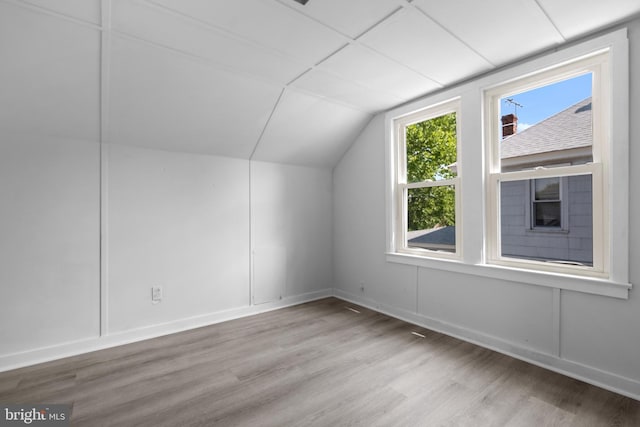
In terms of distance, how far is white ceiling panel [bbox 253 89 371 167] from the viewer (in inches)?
125

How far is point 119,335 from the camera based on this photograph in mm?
2789

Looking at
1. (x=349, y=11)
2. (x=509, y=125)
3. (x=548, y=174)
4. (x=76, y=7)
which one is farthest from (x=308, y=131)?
(x=548, y=174)

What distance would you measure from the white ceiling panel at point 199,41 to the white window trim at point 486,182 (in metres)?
1.59

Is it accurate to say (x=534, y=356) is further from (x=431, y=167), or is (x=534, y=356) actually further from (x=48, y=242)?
(x=48, y=242)

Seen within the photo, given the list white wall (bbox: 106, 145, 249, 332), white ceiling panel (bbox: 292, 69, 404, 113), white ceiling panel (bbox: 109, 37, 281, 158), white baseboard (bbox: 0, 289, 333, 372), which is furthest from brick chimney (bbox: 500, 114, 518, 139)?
white baseboard (bbox: 0, 289, 333, 372)

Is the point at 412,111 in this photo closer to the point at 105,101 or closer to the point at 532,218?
the point at 532,218

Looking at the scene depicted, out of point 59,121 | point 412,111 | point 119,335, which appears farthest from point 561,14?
point 119,335

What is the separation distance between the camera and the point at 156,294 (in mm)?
3006

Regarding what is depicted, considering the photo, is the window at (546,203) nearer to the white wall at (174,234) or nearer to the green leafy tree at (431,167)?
the green leafy tree at (431,167)

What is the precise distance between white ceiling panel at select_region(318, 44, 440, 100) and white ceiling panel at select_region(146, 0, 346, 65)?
15 cm

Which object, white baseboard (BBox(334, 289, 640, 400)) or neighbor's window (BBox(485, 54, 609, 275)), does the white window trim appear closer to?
neighbor's window (BBox(485, 54, 609, 275))

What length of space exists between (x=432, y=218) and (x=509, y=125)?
1165mm

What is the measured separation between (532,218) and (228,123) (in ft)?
9.86

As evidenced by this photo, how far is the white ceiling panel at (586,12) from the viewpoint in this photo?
5.94ft
